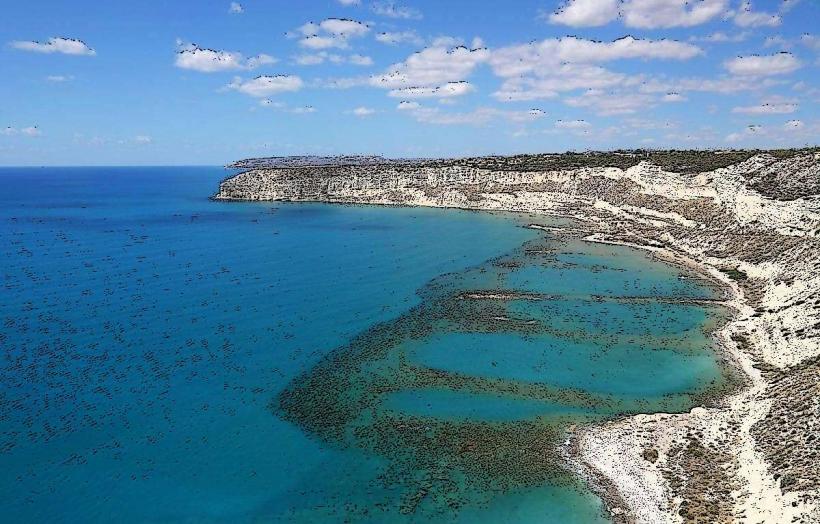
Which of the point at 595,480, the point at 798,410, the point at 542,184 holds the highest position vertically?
the point at 542,184

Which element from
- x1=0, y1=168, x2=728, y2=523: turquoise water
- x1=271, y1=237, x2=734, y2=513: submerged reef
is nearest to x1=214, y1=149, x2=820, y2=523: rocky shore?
x1=271, y1=237, x2=734, y2=513: submerged reef

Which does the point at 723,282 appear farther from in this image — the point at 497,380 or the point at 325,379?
the point at 325,379

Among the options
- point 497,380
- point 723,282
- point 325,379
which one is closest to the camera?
point 497,380

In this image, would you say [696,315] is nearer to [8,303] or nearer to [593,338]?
[593,338]

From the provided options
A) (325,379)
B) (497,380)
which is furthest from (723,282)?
(325,379)

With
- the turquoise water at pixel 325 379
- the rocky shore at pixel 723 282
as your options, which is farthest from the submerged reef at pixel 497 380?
the rocky shore at pixel 723 282

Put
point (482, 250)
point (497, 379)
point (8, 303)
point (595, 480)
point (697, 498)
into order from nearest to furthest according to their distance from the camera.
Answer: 1. point (697, 498)
2. point (595, 480)
3. point (497, 379)
4. point (8, 303)
5. point (482, 250)

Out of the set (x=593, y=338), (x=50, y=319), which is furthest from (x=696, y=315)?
(x=50, y=319)
